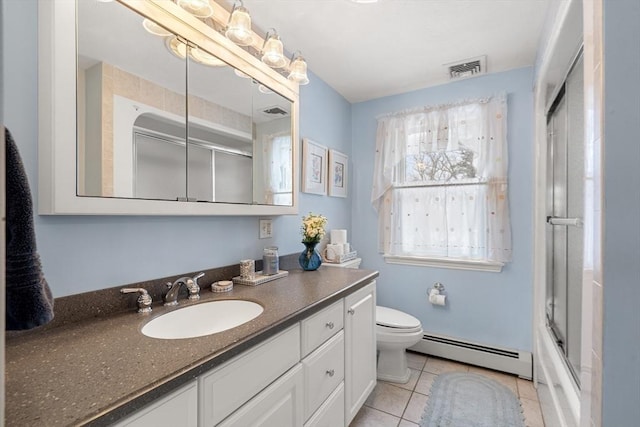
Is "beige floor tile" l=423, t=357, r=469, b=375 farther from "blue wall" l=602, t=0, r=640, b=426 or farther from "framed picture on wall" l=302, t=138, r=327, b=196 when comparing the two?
"blue wall" l=602, t=0, r=640, b=426

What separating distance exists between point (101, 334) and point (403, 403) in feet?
5.69

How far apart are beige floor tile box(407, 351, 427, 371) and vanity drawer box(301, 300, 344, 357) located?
3.97ft

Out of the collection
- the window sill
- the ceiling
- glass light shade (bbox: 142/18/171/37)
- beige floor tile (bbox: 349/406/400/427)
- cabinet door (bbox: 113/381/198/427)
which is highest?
the ceiling

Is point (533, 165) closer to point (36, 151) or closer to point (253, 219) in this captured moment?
point (253, 219)

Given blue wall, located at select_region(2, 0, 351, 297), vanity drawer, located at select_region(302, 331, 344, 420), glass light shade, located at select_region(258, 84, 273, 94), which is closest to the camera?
blue wall, located at select_region(2, 0, 351, 297)

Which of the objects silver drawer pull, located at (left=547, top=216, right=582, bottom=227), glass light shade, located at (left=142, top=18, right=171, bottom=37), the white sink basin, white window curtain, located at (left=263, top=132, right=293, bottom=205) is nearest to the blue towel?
the white sink basin

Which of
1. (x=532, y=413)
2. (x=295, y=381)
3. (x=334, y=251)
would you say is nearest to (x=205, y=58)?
(x=295, y=381)

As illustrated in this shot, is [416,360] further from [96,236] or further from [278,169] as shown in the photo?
[96,236]

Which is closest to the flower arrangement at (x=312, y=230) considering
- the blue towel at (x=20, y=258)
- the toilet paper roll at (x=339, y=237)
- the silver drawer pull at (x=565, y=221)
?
the toilet paper roll at (x=339, y=237)

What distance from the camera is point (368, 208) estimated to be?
2.79 m

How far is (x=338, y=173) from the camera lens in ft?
8.57

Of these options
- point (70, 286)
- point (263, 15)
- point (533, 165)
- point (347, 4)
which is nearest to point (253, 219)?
point (70, 286)

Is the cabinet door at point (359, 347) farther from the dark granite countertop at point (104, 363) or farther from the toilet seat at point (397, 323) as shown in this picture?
the dark granite countertop at point (104, 363)

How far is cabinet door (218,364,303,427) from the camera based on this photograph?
91cm
